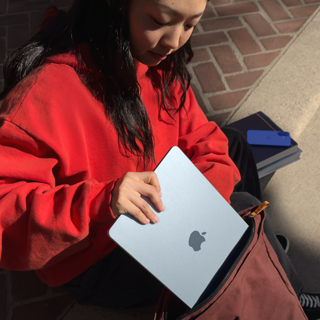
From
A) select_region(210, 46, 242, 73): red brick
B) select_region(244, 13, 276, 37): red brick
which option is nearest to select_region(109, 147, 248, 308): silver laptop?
select_region(210, 46, 242, 73): red brick

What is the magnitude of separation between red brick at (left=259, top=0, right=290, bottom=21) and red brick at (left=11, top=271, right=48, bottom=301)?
8.03ft

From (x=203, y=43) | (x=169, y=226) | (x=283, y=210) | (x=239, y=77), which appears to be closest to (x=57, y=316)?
(x=169, y=226)

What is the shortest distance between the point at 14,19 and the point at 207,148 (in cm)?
226

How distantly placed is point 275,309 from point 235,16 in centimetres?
235

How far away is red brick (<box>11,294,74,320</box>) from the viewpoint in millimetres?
1409

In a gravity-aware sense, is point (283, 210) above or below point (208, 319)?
below

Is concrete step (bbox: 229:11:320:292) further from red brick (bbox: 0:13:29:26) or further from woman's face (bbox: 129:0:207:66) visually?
red brick (bbox: 0:13:29:26)

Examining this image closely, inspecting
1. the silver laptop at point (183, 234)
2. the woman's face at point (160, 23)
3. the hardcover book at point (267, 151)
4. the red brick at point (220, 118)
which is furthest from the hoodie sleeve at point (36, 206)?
the red brick at point (220, 118)

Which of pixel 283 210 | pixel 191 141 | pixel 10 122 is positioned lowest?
pixel 283 210

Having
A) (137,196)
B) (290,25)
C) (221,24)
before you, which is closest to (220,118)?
(221,24)

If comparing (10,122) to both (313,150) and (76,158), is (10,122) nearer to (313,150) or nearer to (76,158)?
(76,158)

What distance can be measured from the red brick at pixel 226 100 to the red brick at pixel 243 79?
5 centimetres

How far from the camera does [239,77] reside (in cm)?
239

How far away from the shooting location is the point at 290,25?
8.68 feet
